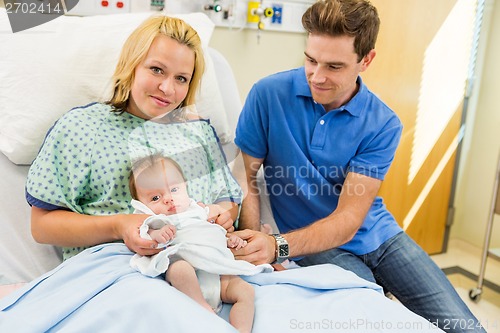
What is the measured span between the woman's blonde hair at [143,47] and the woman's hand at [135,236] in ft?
1.23

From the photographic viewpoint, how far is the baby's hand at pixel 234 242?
50.1 inches

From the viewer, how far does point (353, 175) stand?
1.62m

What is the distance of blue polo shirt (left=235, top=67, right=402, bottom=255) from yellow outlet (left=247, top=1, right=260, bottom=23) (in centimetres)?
82

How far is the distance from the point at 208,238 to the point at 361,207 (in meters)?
0.63

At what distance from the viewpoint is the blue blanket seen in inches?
36.0

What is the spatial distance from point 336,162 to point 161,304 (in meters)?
0.88

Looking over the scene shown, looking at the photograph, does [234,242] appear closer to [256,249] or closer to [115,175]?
[256,249]

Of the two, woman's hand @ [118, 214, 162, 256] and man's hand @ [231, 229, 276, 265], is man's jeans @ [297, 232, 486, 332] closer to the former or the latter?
man's hand @ [231, 229, 276, 265]

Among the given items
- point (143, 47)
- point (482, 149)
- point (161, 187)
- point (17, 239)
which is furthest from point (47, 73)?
point (482, 149)

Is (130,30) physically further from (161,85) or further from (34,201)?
(34,201)

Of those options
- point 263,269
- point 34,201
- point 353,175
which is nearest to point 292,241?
point 263,269
